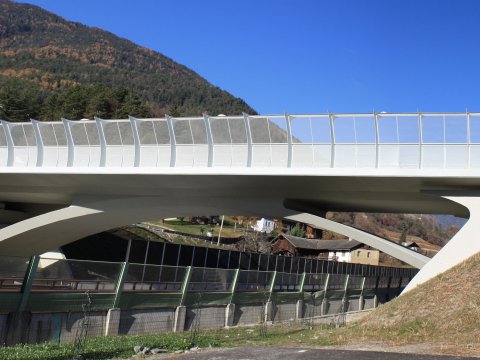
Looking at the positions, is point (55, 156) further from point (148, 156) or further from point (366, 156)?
point (366, 156)

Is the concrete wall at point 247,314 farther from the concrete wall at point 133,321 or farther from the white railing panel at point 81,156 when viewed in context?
the white railing panel at point 81,156

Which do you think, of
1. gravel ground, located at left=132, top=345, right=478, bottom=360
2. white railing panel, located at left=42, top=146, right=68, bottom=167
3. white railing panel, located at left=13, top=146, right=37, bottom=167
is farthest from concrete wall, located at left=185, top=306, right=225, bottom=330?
white railing panel, located at left=13, top=146, right=37, bottom=167

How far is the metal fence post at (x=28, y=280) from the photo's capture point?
1527 centimetres

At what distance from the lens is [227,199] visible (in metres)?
31.6

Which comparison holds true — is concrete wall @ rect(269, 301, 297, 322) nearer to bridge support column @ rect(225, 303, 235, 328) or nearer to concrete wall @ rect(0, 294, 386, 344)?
concrete wall @ rect(0, 294, 386, 344)

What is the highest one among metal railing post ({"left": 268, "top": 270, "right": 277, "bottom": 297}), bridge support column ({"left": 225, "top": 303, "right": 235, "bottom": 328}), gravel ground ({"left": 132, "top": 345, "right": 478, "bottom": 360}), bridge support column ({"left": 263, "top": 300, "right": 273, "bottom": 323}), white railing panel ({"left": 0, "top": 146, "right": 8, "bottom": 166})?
white railing panel ({"left": 0, "top": 146, "right": 8, "bottom": 166})

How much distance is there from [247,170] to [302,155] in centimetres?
280

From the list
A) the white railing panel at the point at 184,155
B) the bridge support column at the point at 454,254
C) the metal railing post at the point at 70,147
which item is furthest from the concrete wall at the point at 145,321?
the metal railing post at the point at 70,147

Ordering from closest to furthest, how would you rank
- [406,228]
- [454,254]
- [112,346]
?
[112,346], [454,254], [406,228]

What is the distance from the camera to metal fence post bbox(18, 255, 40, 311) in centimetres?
1527

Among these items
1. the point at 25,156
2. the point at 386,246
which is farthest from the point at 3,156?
the point at 386,246

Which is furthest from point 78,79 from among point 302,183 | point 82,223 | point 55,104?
point 302,183

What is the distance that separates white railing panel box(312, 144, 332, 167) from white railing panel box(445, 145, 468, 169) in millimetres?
5273

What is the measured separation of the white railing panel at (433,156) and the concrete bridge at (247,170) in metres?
0.05
